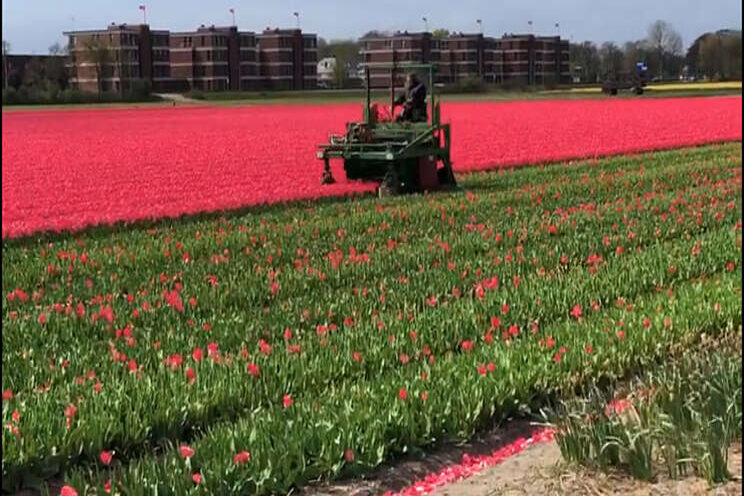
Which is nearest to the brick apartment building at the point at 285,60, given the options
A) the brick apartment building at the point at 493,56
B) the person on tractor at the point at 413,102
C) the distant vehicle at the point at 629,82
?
the brick apartment building at the point at 493,56

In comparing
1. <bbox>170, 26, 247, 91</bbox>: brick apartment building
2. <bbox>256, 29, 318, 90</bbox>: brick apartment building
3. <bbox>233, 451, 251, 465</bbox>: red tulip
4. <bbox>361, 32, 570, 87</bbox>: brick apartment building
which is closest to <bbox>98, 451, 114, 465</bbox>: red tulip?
<bbox>233, 451, 251, 465</bbox>: red tulip

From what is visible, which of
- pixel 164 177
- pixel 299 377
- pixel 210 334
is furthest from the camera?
pixel 164 177

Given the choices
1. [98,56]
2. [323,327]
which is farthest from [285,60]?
[323,327]

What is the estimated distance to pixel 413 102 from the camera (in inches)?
736

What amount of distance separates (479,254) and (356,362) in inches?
181

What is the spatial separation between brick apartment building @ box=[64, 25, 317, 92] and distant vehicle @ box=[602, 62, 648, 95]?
41.8 m

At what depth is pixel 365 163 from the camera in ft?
59.8

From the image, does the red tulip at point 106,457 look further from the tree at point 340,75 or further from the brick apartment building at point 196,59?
the tree at point 340,75

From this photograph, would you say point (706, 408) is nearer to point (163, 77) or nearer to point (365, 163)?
point (365, 163)

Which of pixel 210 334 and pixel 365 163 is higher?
pixel 365 163

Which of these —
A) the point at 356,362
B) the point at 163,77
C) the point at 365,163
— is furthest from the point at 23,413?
the point at 163,77

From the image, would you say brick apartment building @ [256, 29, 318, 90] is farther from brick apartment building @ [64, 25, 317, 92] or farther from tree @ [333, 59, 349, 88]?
tree @ [333, 59, 349, 88]

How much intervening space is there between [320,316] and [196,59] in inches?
4216

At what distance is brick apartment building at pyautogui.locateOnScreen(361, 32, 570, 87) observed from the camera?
111188 millimetres
